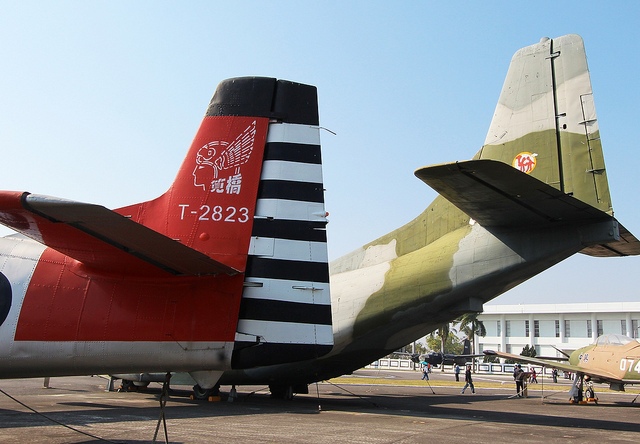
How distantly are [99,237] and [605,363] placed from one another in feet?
79.4

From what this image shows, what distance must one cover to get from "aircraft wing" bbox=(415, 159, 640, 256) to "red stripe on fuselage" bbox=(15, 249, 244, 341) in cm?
414

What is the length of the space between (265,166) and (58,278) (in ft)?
8.40

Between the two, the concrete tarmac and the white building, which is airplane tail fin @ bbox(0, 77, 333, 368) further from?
the white building

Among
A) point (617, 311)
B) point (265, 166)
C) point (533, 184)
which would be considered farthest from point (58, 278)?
point (617, 311)

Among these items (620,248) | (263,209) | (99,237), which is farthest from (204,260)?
(620,248)

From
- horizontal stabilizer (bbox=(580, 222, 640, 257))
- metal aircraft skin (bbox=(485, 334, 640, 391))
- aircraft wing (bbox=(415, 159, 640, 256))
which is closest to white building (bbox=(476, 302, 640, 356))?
metal aircraft skin (bbox=(485, 334, 640, 391))

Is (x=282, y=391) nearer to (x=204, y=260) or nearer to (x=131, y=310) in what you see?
(x=131, y=310)

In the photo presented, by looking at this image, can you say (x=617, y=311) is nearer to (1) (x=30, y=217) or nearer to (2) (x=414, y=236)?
(2) (x=414, y=236)

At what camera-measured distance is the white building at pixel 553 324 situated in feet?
263

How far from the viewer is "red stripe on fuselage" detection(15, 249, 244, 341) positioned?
5781mm

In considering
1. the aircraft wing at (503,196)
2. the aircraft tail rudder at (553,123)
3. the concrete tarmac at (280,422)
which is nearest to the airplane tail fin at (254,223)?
the aircraft wing at (503,196)

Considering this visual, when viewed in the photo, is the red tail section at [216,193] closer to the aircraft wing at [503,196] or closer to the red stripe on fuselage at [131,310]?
the red stripe on fuselage at [131,310]

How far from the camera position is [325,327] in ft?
19.8

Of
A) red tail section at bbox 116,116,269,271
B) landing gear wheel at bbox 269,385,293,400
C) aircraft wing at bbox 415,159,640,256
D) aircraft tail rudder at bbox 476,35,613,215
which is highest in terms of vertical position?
aircraft tail rudder at bbox 476,35,613,215
